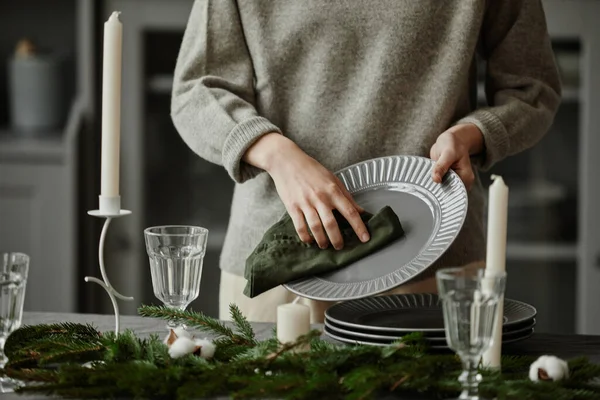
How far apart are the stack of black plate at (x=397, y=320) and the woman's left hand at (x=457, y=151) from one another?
19 cm

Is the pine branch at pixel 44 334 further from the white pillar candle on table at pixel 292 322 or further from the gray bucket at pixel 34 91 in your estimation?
the gray bucket at pixel 34 91

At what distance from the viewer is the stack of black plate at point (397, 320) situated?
1.24 metres

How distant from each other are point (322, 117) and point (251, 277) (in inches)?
16.6

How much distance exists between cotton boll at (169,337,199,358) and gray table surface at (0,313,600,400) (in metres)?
0.23

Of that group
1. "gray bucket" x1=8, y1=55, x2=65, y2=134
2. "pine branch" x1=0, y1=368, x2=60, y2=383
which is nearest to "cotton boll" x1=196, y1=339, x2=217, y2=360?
"pine branch" x1=0, y1=368, x2=60, y2=383

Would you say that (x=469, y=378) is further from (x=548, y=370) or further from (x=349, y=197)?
(x=349, y=197)

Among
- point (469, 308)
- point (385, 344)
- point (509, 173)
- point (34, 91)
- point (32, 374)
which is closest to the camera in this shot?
point (469, 308)

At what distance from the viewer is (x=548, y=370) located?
3.67 feet

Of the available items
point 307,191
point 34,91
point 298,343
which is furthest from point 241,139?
point 34,91

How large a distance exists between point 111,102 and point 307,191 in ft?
1.21

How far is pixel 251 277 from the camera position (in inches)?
55.8

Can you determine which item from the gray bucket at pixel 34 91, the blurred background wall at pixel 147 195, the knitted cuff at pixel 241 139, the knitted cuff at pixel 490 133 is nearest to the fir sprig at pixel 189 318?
the knitted cuff at pixel 241 139

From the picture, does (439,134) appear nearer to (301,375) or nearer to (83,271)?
(301,375)

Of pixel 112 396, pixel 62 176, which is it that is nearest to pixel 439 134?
pixel 112 396
